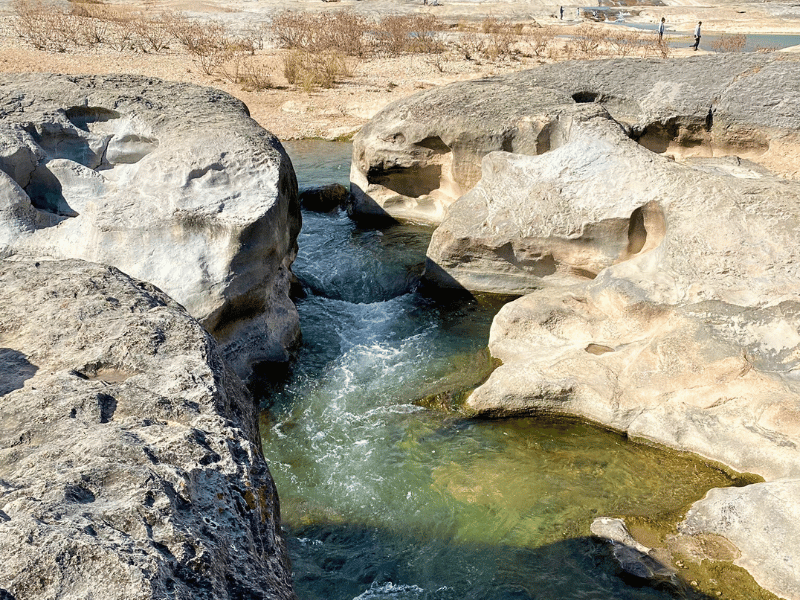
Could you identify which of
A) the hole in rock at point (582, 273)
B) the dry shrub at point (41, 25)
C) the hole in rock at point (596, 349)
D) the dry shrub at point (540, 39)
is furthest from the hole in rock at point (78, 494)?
the dry shrub at point (540, 39)

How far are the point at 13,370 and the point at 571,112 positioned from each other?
262 inches

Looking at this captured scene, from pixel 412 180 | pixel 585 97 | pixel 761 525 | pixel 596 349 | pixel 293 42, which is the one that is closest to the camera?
pixel 761 525

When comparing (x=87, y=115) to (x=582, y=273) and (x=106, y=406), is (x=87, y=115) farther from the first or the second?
(x=106, y=406)

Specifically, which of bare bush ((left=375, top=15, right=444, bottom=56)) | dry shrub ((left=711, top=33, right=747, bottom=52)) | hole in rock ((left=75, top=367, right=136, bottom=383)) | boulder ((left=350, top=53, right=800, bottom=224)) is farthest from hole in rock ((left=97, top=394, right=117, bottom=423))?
dry shrub ((left=711, top=33, right=747, bottom=52))

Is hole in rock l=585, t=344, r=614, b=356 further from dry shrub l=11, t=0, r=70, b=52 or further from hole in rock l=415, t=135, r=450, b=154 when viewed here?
dry shrub l=11, t=0, r=70, b=52

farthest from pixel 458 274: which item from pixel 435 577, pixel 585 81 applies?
pixel 435 577

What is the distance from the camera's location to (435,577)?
4.20 m

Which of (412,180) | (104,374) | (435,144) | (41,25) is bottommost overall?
(412,180)

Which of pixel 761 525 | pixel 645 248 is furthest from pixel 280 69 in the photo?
pixel 761 525

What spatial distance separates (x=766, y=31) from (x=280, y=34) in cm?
2028

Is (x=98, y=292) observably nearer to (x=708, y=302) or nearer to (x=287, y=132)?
(x=708, y=302)

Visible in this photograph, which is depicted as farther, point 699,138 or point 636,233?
point 699,138

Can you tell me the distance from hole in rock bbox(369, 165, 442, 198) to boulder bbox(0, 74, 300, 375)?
2828 mm

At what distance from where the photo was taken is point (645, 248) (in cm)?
654
